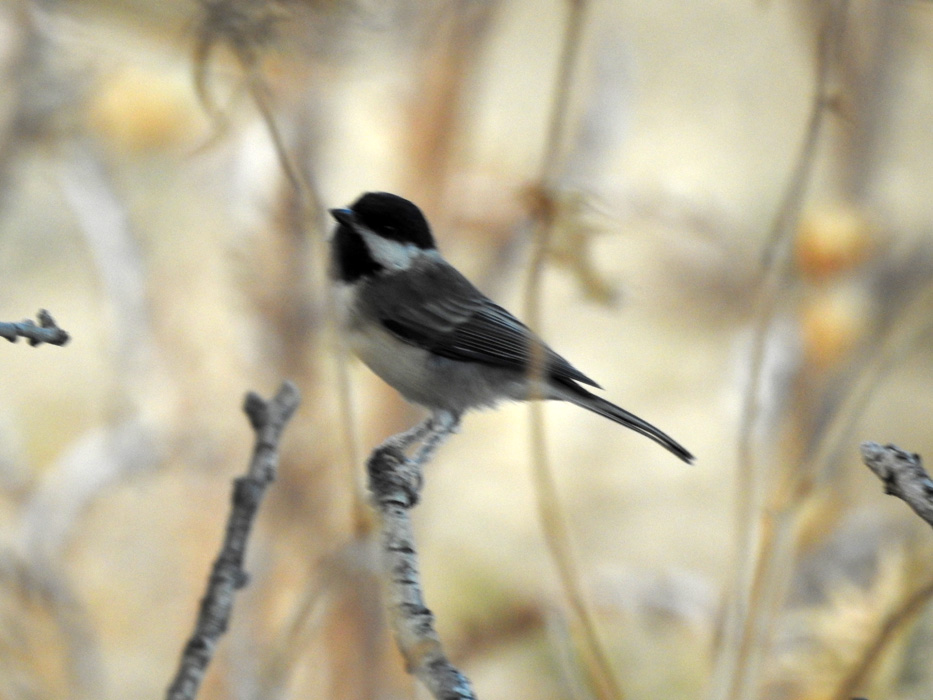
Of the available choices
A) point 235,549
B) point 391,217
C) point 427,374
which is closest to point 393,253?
point 391,217

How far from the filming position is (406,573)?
0.54m

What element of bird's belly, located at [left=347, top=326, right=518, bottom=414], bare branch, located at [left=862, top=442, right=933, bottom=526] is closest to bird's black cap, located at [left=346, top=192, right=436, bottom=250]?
bird's belly, located at [left=347, top=326, right=518, bottom=414]

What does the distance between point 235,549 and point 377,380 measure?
83 cm

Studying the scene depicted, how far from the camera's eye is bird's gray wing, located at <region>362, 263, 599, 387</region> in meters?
0.92

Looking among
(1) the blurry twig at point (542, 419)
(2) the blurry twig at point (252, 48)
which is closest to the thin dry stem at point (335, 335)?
(2) the blurry twig at point (252, 48)

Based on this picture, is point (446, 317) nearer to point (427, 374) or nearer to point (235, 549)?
point (427, 374)

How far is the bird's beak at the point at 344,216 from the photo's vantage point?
2.95 ft

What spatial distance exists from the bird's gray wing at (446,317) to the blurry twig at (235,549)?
219 mm

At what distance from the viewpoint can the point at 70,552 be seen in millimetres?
1235

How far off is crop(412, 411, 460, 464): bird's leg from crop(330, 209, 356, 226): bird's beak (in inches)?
8.6

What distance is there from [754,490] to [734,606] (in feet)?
0.47

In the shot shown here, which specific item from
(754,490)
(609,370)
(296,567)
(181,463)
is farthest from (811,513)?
(181,463)

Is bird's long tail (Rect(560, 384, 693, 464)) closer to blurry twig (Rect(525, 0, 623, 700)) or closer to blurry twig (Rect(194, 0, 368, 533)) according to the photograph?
blurry twig (Rect(525, 0, 623, 700))

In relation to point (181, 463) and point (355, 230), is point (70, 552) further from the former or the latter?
point (355, 230)
